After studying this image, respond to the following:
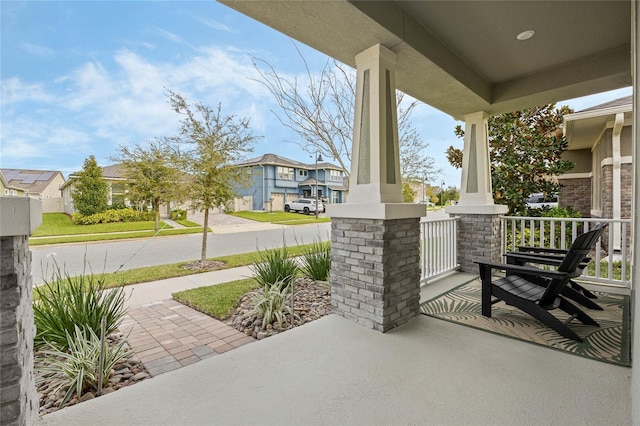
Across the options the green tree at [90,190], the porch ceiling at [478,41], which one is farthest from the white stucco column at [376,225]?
the green tree at [90,190]

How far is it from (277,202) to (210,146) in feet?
70.6

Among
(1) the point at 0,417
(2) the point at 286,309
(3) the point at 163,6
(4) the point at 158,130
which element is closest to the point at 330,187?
(4) the point at 158,130

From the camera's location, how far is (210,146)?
7016 mm

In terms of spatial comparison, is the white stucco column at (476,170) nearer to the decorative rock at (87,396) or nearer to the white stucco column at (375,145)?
the white stucco column at (375,145)

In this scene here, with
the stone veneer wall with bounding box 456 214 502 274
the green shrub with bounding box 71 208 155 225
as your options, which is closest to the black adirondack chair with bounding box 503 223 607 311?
the stone veneer wall with bounding box 456 214 502 274

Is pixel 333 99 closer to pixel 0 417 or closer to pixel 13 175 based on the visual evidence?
pixel 13 175

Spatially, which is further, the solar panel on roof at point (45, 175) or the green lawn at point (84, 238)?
the green lawn at point (84, 238)

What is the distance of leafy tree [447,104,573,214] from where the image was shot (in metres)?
7.29

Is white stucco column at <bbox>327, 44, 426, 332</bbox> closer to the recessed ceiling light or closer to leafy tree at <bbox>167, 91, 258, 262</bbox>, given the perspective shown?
the recessed ceiling light

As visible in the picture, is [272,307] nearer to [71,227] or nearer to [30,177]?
[30,177]

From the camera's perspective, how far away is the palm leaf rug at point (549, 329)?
Answer: 98.8 inches

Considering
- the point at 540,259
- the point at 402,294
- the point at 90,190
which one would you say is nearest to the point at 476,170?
the point at 540,259

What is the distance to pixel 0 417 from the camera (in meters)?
1.08

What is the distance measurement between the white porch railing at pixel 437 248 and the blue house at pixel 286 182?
20.0 m
